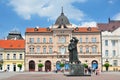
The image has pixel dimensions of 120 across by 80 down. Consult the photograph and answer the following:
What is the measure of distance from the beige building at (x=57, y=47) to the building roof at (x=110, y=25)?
5848mm

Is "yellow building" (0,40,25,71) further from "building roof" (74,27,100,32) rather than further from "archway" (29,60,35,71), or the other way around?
"building roof" (74,27,100,32)

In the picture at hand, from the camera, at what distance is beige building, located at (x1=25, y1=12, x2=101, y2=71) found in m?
80.6

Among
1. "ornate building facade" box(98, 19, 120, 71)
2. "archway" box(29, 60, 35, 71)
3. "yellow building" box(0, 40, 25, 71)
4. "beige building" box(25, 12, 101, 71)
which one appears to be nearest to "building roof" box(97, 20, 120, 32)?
"ornate building facade" box(98, 19, 120, 71)

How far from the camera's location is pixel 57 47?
81.1m

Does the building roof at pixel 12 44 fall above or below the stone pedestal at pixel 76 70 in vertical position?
above

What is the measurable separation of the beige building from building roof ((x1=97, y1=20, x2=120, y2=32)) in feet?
19.2

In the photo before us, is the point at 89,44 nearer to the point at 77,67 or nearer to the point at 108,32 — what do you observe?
the point at 108,32

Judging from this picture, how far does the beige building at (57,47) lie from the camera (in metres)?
80.6

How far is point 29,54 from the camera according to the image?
80.8 m

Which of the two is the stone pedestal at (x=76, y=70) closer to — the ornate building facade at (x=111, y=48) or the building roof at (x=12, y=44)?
the ornate building facade at (x=111, y=48)

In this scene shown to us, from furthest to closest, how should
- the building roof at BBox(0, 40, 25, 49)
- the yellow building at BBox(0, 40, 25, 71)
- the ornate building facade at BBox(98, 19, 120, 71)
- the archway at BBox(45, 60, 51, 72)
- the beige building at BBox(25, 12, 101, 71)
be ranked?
1. the building roof at BBox(0, 40, 25, 49)
2. the yellow building at BBox(0, 40, 25, 71)
3. the archway at BBox(45, 60, 51, 72)
4. the ornate building facade at BBox(98, 19, 120, 71)
5. the beige building at BBox(25, 12, 101, 71)

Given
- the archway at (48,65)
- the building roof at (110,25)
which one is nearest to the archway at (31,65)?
the archway at (48,65)

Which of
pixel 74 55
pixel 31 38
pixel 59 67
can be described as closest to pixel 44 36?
pixel 31 38

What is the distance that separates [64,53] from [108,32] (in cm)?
1325
